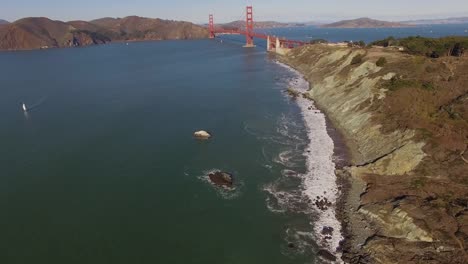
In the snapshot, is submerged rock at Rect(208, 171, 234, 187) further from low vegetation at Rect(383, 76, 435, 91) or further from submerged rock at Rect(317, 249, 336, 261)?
low vegetation at Rect(383, 76, 435, 91)

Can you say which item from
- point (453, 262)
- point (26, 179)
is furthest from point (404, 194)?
point (26, 179)

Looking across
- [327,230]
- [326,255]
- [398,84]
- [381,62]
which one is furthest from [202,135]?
[381,62]

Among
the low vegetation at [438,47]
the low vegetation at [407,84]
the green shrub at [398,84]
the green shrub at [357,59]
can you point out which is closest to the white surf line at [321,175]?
the green shrub at [398,84]

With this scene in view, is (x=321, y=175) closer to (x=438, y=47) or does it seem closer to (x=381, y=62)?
(x=381, y=62)

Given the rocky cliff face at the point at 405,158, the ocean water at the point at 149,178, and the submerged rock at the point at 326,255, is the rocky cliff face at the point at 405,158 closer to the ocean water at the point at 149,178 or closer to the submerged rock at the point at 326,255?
the submerged rock at the point at 326,255

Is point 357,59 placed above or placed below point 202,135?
above
